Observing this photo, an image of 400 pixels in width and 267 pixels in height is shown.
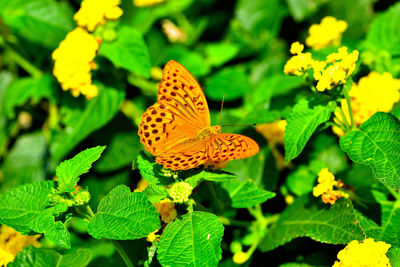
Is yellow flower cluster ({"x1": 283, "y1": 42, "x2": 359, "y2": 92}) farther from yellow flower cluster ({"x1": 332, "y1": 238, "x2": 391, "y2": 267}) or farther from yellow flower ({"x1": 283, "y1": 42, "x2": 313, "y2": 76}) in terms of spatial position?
yellow flower cluster ({"x1": 332, "y1": 238, "x2": 391, "y2": 267})

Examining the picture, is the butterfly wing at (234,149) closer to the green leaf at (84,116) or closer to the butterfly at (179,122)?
the butterfly at (179,122)

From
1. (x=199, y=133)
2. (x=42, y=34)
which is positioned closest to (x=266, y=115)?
(x=199, y=133)

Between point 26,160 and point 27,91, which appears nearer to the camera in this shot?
point 27,91

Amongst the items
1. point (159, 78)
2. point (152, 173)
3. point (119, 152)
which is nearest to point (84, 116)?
point (119, 152)

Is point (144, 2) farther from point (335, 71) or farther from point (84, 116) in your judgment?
point (335, 71)

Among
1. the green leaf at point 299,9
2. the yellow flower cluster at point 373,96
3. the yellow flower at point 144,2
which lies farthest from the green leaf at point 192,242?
the green leaf at point 299,9
